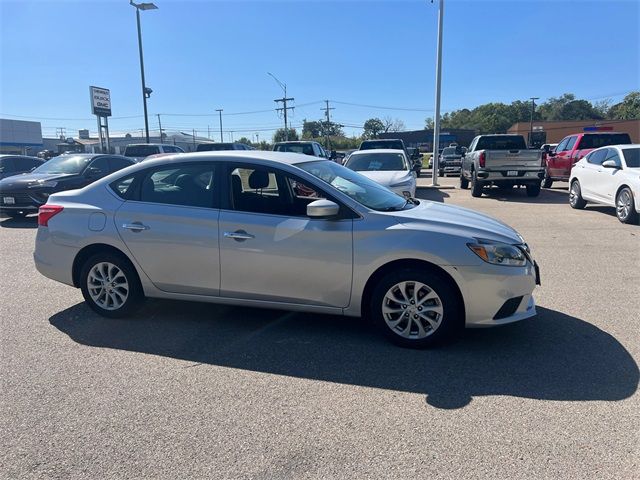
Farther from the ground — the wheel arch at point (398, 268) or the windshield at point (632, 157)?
the windshield at point (632, 157)

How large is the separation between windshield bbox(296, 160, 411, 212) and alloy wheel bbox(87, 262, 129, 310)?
2.12 m

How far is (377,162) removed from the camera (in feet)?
42.3

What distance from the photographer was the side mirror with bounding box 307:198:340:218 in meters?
4.02

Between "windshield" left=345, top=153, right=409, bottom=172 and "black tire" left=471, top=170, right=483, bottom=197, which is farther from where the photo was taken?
"black tire" left=471, top=170, right=483, bottom=197

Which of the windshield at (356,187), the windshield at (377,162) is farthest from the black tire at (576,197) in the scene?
the windshield at (356,187)

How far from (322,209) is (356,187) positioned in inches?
32.9

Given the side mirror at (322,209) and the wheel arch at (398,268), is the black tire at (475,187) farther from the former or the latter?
the side mirror at (322,209)

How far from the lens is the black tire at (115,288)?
4789 mm

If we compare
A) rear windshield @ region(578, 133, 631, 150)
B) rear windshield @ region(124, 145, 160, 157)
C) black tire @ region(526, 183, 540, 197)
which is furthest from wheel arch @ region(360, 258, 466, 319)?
rear windshield @ region(124, 145, 160, 157)

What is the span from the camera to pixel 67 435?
2.99 meters

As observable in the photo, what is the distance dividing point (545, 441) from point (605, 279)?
13.4ft

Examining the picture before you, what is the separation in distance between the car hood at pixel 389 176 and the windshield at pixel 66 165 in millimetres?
7316

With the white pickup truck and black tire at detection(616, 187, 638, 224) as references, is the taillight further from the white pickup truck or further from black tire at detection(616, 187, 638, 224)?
the white pickup truck

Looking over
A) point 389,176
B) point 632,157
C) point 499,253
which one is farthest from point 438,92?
point 499,253
